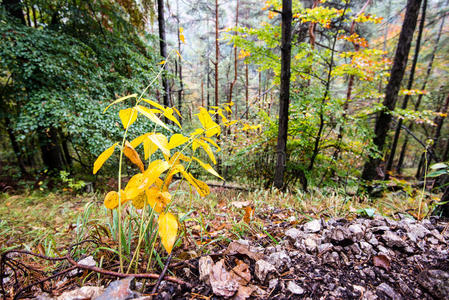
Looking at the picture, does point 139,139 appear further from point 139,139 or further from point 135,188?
point 135,188

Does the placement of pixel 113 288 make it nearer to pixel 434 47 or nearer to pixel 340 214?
pixel 340 214

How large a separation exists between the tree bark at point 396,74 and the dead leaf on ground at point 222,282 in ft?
12.9

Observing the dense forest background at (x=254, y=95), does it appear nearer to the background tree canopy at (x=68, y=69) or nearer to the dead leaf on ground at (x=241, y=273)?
the background tree canopy at (x=68, y=69)

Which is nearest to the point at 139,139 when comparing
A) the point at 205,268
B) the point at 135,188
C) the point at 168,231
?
the point at 135,188

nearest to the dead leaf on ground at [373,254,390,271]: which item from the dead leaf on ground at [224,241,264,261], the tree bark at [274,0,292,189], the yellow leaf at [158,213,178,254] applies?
the dead leaf on ground at [224,241,264,261]

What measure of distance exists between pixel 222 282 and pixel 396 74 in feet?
16.2

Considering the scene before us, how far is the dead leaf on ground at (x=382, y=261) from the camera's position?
0.87 meters

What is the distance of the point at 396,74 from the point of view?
3.57 m

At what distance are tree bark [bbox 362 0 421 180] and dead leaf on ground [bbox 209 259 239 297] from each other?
3926 mm

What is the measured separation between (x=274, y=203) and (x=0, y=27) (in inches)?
189

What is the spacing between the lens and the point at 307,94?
10.7 ft

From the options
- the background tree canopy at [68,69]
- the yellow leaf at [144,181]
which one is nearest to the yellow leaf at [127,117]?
the yellow leaf at [144,181]

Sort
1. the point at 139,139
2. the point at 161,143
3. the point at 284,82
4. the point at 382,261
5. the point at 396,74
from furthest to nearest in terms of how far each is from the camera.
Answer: the point at 396,74 → the point at 284,82 → the point at 382,261 → the point at 139,139 → the point at 161,143

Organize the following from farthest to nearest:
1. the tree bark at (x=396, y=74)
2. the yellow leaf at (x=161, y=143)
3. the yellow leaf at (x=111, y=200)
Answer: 1. the tree bark at (x=396, y=74)
2. the yellow leaf at (x=111, y=200)
3. the yellow leaf at (x=161, y=143)
